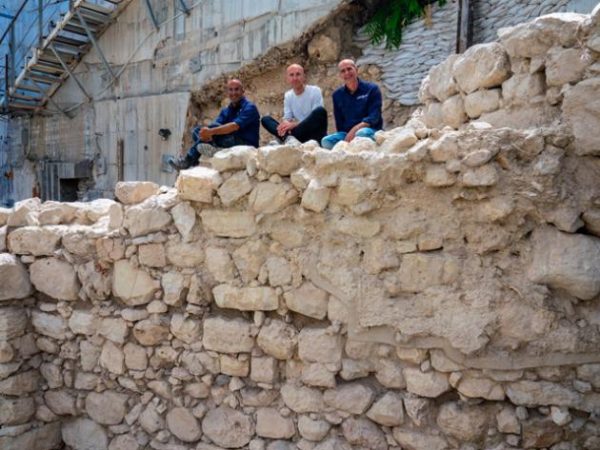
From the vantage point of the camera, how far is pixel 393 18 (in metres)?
8.14

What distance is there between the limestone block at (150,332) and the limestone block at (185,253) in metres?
0.36

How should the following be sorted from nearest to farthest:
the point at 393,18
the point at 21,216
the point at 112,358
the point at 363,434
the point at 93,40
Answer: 1. the point at 363,434
2. the point at 112,358
3. the point at 21,216
4. the point at 393,18
5. the point at 93,40

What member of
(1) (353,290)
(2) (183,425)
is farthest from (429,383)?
(2) (183,425)

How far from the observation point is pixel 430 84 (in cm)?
299

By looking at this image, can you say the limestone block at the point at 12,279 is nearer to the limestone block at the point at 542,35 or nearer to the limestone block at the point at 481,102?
the limestone block at the point at 481,102

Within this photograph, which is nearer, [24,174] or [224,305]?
[224,305]

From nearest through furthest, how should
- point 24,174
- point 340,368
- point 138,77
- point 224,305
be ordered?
point 340,368 < point 224,305 < point 138,77 < point 24,174

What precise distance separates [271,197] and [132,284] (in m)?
1.00

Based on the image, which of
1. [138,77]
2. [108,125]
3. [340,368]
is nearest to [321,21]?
[138,77]

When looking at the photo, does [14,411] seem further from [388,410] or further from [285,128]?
[285,128]

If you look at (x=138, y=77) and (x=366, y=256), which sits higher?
(x=138, y=77)

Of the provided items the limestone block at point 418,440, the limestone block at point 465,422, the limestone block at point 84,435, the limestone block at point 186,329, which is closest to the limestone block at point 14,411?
the limestone block at point 84,435

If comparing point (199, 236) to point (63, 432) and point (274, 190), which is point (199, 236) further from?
point (63, 432)

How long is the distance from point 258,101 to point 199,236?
681cm
